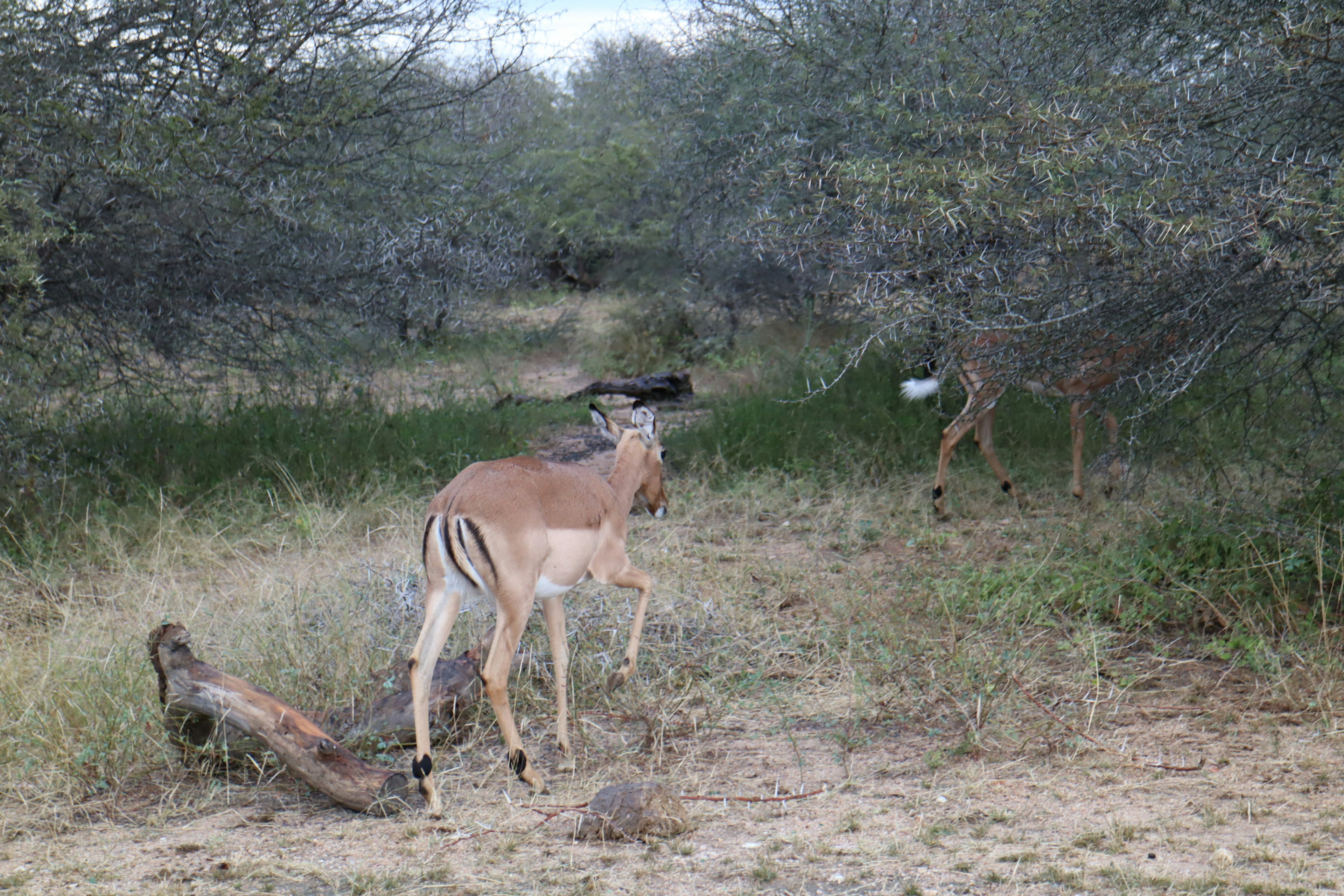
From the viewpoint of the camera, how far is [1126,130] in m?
5.01

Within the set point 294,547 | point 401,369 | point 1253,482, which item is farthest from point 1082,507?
point 401,369

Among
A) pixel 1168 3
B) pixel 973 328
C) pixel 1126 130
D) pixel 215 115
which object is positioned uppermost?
pixel 215 115

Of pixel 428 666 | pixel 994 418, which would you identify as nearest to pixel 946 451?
pixel 994 418

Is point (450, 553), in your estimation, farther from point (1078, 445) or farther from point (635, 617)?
point (1078, 445)

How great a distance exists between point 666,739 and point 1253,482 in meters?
4.83

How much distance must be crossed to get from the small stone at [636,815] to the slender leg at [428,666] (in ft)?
1.90

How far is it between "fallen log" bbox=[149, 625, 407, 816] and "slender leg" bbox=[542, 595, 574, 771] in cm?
69

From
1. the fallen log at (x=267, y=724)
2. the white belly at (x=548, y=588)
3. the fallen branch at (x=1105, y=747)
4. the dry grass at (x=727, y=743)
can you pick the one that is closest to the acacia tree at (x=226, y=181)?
the dry grass at (x=727, y=743)

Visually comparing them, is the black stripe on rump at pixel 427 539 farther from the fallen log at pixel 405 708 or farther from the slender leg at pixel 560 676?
the slender leg at pixel 560 676

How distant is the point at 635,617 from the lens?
5328mm

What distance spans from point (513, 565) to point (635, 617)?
105 cm

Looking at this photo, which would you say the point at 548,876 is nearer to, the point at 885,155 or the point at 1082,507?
the point at 1082,507

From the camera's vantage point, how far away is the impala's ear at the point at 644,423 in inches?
230

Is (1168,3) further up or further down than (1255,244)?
further up
